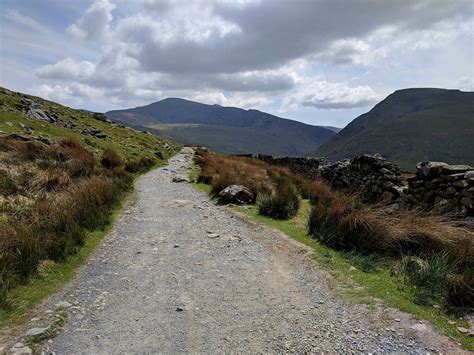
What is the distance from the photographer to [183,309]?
5012mm

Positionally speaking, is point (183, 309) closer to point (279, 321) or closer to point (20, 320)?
point (279, 321)

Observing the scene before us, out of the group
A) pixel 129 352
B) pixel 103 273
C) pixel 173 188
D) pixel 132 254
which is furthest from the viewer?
pixel 173 188

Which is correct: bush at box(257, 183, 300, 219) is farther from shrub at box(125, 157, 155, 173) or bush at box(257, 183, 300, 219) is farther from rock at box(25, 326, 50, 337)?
shrub at box(125, 157, 155, 173)

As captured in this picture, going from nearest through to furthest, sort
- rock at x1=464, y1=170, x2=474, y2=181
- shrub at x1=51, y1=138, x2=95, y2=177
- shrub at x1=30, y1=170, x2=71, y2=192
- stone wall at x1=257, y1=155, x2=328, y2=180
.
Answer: rock at x1=464, y1=170, x2=474, y2=181 → shrub at x1=30, y1=170, x2=71, y2=192 → shrub at x1=51, y1=138, x2=95, y2=177 → stone wall at x1=257, y1=155, x2=328, y2=180

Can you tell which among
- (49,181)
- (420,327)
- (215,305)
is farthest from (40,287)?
(49,181)

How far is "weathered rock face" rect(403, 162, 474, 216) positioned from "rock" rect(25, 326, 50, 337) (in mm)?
8606

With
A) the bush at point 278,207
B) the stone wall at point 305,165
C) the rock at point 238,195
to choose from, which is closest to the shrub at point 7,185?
the rock at point 238,195

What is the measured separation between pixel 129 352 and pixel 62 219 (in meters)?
4.81

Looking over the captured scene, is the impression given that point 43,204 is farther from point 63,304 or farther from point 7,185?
point 63,304

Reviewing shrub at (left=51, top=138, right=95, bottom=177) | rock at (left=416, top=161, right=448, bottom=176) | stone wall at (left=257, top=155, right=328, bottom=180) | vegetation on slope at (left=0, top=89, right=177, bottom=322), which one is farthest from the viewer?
stone wall at (left=257, top=155, right=328, bottom=180)

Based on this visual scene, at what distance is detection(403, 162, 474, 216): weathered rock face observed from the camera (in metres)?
7.36

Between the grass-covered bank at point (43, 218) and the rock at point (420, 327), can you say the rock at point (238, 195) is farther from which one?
the rock at point (420, 327)

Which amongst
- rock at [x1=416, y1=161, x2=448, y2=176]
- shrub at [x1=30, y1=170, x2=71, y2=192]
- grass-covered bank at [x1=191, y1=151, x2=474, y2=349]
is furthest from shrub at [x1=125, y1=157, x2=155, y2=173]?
rock at [x1=416, y1=161, x2=448, y2=176]

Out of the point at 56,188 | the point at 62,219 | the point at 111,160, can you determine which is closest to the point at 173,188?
the point at 111,160
